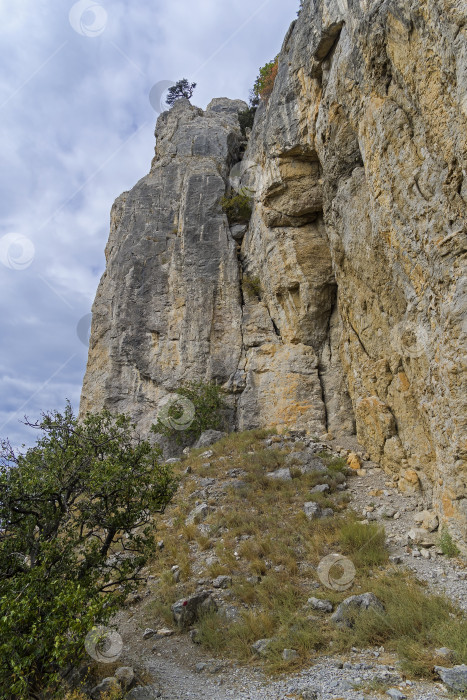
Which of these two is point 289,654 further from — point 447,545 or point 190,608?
point 447,545

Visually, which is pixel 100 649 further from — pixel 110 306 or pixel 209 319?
pixel 110 306

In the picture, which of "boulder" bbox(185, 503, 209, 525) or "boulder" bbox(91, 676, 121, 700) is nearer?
"boulder" bbox(91, 676, 121, 700)

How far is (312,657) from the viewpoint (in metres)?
5.33

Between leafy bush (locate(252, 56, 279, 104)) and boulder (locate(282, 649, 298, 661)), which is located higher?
leafy bush (locate(252, 56, 279, 104))

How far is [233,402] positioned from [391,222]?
12297 millimetres

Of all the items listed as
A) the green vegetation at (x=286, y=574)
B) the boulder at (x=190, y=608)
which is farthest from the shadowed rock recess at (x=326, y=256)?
the boulder at (x=190, y=608)

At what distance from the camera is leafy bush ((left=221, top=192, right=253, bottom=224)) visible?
2393 centimetres
